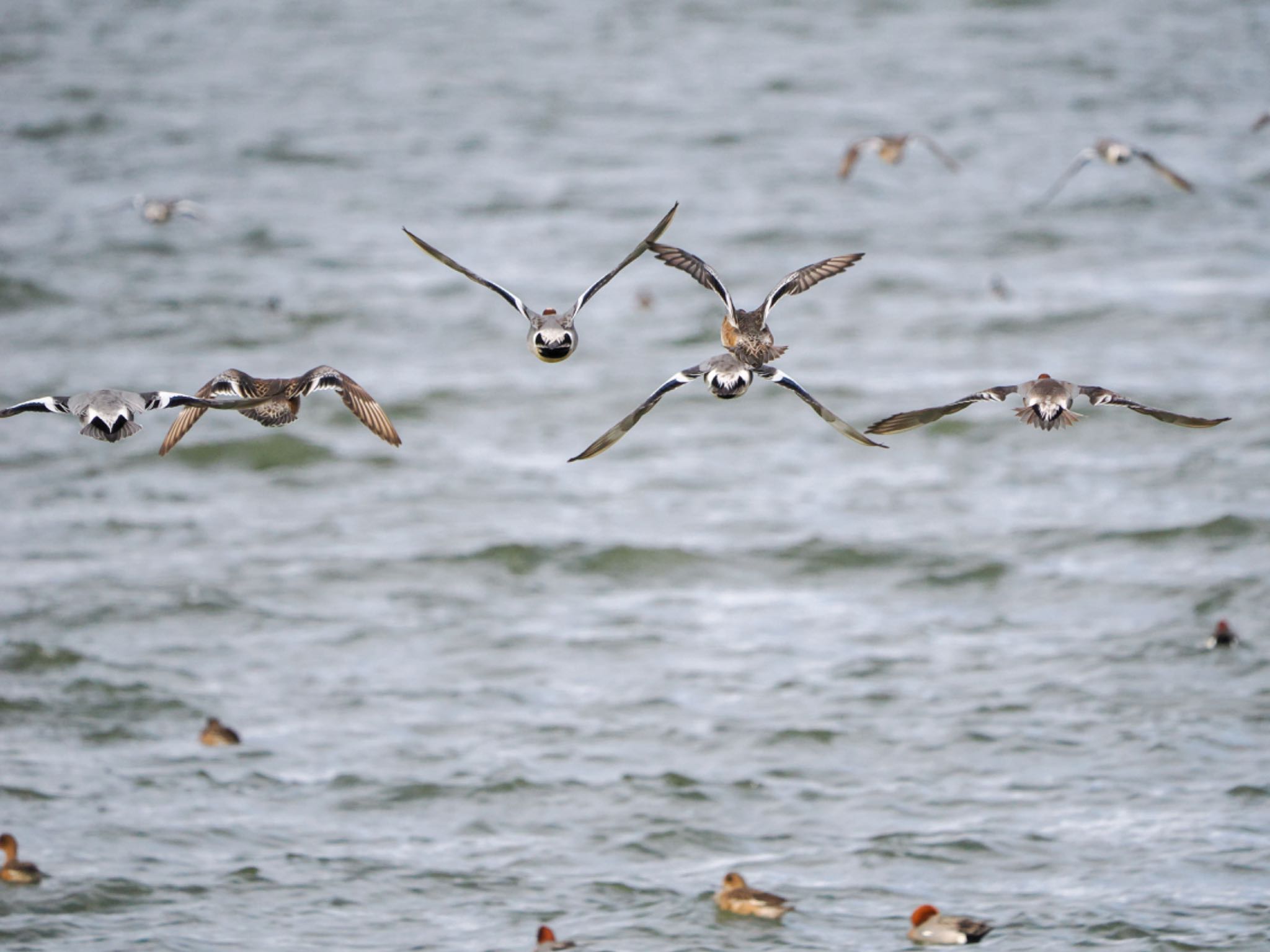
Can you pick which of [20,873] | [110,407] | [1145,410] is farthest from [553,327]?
[20,873]

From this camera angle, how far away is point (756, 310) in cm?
1201

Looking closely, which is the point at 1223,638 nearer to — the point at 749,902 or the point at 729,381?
the point at 749,902

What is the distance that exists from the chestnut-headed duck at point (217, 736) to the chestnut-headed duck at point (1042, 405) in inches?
389

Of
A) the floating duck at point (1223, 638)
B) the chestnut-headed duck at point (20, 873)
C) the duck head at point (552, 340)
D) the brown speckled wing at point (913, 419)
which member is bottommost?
the chestnut-headed duck at point (20, 873)

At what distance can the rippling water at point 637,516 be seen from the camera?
16.8 meters

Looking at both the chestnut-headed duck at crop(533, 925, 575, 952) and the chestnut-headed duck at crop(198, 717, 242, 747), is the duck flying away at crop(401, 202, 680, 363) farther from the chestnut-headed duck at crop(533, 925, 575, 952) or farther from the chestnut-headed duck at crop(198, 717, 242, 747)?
the chestnut-headed duck at crop(198, 717, 242, 747)

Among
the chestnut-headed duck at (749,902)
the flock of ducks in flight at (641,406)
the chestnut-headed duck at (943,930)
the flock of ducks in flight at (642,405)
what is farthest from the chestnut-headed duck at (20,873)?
the chestnut-headed duck at (943,930)

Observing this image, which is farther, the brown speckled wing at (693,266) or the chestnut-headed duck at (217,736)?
the chestnut-headed duck at (217,736)

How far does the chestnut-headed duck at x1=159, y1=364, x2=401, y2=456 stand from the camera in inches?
441

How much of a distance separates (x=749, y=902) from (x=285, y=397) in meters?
6.33

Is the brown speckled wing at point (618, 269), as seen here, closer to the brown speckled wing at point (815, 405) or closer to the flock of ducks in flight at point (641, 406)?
the flock of ducks in flight at point (641, 406)

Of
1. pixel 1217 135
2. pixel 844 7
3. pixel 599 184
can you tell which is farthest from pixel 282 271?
pixel 844 7

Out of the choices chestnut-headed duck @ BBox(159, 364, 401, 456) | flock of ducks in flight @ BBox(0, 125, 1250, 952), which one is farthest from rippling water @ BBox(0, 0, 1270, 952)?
flock of ducks in flight @ BBox(0, 125, 1250, 952)

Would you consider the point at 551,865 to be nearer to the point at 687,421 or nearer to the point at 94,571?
the point at 94,571
